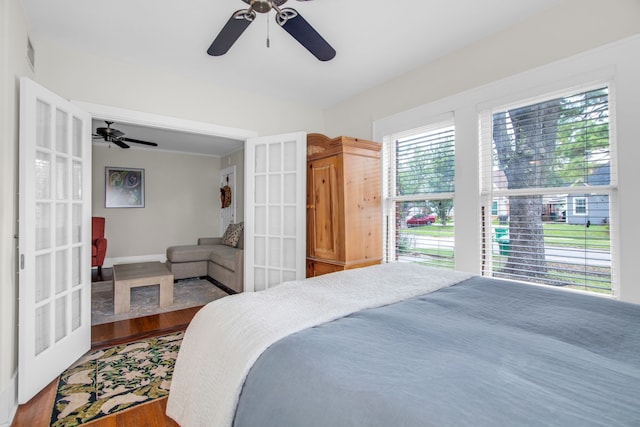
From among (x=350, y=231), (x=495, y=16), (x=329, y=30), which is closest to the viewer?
(x=495, y=16)

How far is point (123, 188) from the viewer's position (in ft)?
20.5

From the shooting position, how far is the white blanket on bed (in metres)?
0.98

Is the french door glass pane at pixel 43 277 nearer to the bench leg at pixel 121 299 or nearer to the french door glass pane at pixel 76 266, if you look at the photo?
the french door glass pane at pixel 76 266

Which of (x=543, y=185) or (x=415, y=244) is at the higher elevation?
(x=543, y=185)

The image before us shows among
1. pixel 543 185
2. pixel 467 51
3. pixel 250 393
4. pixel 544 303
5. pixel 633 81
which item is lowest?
pixel 250 393

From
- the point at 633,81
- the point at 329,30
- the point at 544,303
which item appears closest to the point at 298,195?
the point at 329,30

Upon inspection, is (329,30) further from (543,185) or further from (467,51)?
(543,185)

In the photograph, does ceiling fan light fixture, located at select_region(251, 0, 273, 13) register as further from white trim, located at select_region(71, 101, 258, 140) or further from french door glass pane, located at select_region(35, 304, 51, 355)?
french door glass pane, located at select_region(35, 304, 51, 355)

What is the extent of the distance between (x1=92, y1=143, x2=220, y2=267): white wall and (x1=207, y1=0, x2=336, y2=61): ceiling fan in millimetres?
5346

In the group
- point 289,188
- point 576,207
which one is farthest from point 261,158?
point 576,207

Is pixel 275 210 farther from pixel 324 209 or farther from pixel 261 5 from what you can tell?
pixel 261 5

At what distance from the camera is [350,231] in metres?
3.04

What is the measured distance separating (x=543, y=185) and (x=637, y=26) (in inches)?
42.1

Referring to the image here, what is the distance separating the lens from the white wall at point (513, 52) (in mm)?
1992
